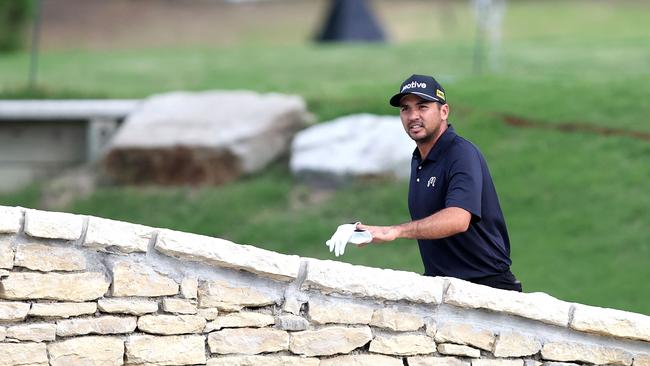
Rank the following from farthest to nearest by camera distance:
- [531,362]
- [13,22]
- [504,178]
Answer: [13,22], [504,178], [531,362]

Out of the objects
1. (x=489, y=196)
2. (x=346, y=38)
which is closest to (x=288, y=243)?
(x=489, y=196)

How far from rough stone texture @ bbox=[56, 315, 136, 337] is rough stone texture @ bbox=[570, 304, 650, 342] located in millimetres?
2220

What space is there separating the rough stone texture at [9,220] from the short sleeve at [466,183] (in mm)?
2053

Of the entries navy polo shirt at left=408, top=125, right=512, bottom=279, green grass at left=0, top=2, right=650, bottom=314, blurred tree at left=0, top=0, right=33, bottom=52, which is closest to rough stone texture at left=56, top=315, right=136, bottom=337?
navy polo shirt at left=408, top=125, right=512, bottom=279

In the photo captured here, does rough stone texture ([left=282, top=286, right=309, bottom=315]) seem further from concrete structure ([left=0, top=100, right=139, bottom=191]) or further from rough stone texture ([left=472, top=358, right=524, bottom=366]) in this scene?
concrete structure ([left=0, top=100, right=139, bottom=191])

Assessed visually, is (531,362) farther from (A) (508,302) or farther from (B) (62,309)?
(B) (62,309)

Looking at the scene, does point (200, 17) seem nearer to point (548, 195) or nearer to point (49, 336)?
point (548, 195)

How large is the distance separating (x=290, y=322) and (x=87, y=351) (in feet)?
3.20

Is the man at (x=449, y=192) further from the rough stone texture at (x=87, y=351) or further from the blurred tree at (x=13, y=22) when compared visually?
the blurred tree at (x=13, y=22)

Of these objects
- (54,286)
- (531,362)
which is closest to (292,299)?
(54,286)

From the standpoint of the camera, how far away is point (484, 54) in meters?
21.7

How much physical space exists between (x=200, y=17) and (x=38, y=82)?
1571cm

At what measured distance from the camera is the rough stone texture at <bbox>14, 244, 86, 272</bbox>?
5594mm

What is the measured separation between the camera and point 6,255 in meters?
5.56
